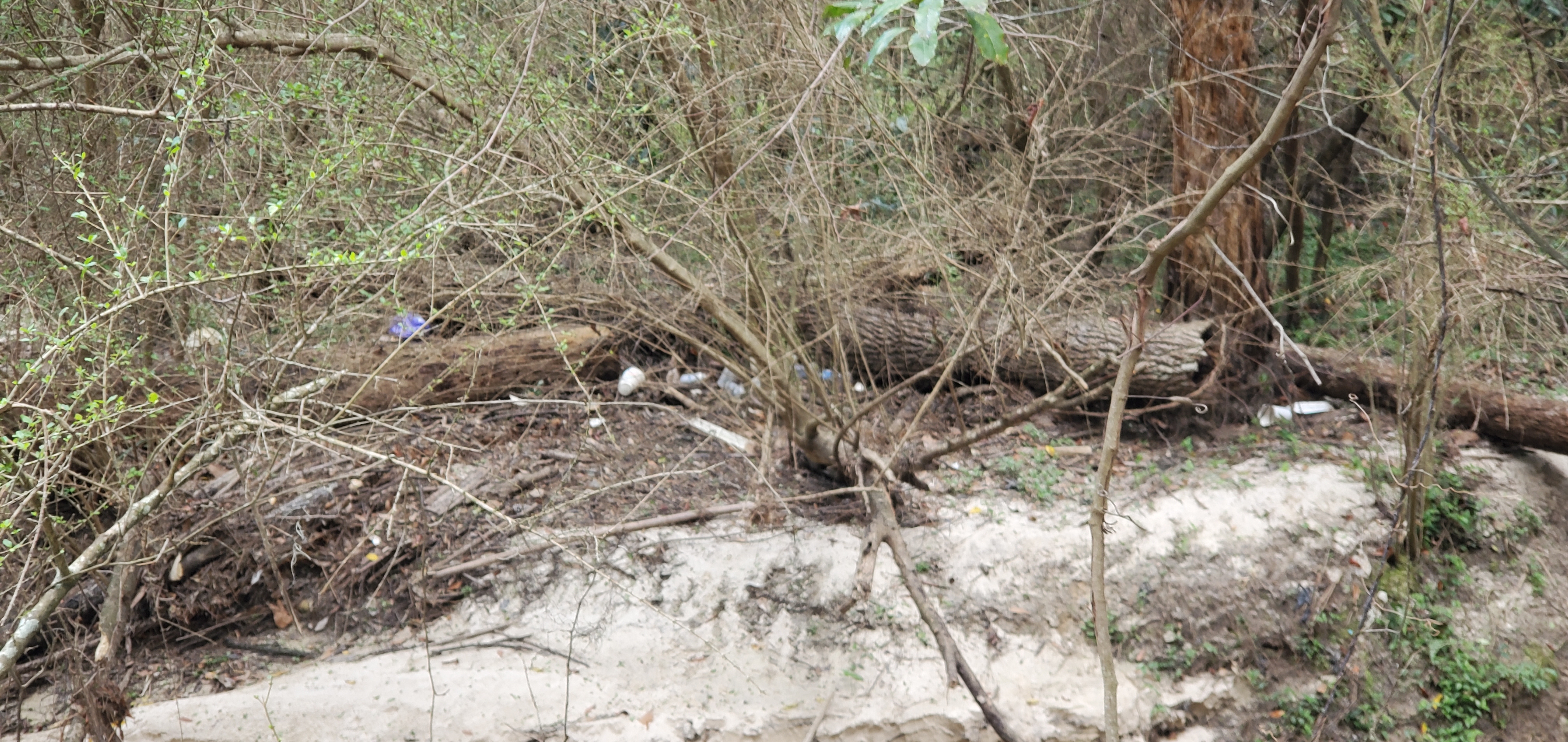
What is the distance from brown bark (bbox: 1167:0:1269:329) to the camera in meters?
5.43

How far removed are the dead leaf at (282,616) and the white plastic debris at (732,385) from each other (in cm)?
256

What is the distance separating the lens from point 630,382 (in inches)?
237

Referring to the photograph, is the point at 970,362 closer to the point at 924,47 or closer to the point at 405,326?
the point at 405,326

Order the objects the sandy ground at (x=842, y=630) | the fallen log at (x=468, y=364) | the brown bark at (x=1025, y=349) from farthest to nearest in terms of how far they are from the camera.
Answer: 1. the brown bark at (x=1025, y=349)
2. the fallen log at (x=468, y=364)
3. the sandy ground at (x=842, y=630)

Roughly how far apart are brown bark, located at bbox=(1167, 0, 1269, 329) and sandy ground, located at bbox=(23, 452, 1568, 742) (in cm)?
109

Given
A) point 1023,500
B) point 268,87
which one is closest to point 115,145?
point 268,87

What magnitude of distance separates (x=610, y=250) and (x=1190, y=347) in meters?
3.14

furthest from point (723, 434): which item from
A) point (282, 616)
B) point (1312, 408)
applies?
point (1312, 408)

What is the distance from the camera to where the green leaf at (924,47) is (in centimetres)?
174

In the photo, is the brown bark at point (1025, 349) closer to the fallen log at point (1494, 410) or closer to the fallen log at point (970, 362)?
the fallen log at point (970, 362)

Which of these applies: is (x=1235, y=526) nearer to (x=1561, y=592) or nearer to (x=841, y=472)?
(x=1561, y=592)

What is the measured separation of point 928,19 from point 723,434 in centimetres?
412

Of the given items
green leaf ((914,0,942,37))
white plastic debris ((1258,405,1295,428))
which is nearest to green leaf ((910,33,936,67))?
green leaf ((914,0,942,37))

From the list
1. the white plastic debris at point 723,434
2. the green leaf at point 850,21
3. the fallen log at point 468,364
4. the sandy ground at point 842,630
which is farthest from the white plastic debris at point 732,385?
the green leaf at point 850,21
